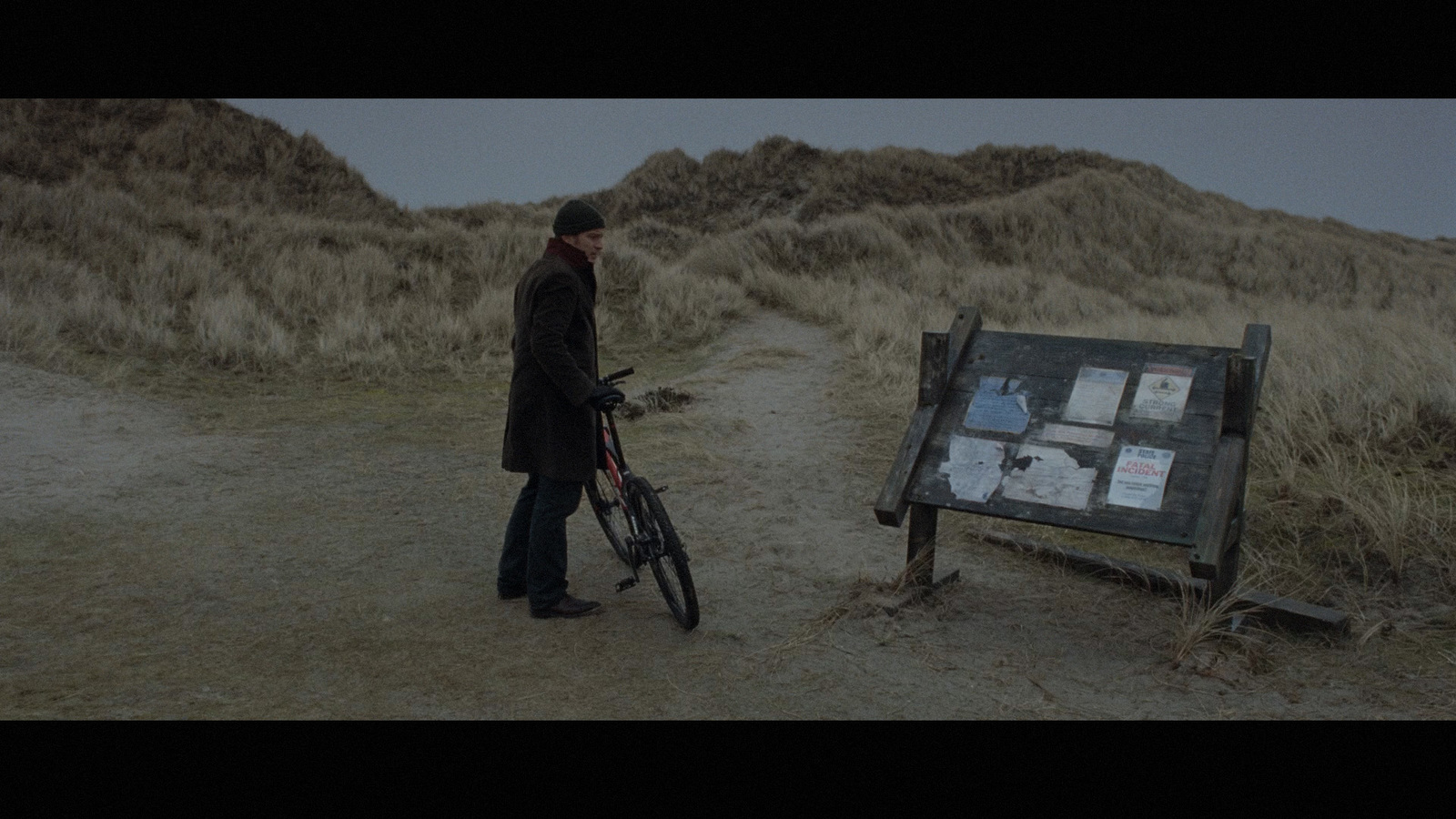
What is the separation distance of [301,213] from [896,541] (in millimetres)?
17251

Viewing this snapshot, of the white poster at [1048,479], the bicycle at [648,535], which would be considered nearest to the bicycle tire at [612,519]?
the bicycle at [648,535]

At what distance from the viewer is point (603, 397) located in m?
4.89

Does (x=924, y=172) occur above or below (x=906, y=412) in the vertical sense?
above

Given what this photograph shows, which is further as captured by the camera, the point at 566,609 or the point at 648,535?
the point at 566,609

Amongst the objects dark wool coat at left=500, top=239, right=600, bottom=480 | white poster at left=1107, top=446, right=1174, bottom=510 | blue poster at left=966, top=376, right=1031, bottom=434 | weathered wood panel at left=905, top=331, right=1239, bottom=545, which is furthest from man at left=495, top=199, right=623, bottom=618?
white poster at left=1107, top=446, right=1174, bottom=510

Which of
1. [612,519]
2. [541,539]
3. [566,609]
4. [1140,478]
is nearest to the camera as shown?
[1140,478]

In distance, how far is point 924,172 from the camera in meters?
Answer: 30.5

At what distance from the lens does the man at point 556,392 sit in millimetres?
4828

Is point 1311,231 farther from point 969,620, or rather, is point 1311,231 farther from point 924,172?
point 969,620

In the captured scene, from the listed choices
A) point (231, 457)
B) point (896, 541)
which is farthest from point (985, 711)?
point (231, 457)

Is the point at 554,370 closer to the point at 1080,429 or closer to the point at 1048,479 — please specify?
the point at 1048,479

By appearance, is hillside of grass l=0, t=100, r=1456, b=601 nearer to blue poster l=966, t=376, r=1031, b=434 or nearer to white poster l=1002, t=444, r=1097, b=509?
white poster l=1002, t=444, r=1097, b=509

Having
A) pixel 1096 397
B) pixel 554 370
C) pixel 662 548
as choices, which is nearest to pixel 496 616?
pixel 662 548

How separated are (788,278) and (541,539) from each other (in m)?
12.2
